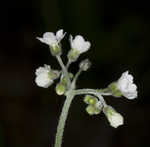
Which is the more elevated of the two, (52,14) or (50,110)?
(52,14)

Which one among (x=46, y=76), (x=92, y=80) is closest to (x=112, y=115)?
(x=46, y=76)

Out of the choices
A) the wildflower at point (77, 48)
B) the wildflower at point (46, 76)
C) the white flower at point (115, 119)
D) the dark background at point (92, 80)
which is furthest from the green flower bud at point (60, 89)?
the dark background at point (92, 80)

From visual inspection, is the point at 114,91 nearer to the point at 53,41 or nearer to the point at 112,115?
the point at 112,115

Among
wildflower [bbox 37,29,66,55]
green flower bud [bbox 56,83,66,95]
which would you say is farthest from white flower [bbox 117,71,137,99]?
wildflower [bbox 37,29,66,55]

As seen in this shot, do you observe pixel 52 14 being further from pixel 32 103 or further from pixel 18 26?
pixel 32 103

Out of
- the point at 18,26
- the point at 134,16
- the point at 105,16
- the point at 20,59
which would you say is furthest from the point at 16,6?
the point at 134,16

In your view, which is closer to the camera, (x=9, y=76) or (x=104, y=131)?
(x=104, y=131)

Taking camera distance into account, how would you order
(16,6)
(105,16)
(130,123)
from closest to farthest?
(130,123), (105,16), (16,6)

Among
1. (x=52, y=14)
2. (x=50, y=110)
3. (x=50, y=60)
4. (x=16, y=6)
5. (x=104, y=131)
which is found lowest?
(x=104, y=131)

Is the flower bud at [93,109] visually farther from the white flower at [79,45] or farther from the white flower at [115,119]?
the white flower at [79,45]
